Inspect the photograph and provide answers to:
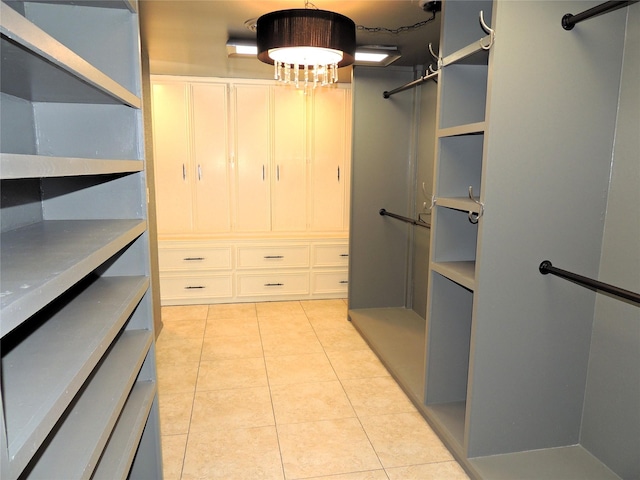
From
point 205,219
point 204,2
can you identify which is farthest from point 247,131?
point 204,2

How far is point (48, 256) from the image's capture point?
38.9 inches

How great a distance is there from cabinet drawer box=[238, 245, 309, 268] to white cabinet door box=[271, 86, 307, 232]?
1.03 feet

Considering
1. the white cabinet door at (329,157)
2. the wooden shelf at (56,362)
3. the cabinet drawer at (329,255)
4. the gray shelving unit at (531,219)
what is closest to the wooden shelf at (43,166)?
the wooden shelf at (56,362)

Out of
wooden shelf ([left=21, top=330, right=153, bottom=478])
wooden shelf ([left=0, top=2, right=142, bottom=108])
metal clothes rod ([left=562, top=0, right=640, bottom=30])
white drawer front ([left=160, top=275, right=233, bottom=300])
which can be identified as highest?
metal clothes rod ([left=562, top=0, right=640, bottom=30])

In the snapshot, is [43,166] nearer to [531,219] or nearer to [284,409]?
[531,219]

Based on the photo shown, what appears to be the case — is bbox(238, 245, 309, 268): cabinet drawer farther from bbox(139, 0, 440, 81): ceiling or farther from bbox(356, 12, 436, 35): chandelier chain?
bbox(356, 12, 436, 35): chandelier chain

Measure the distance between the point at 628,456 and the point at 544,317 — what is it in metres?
0.67

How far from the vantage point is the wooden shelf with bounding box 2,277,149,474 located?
73 cm

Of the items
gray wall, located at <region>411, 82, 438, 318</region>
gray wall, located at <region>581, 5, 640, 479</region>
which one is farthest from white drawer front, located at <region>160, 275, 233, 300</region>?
gray wall, located at <region>581, 5, 640, 479</region>

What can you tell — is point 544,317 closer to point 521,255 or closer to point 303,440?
point 521,255

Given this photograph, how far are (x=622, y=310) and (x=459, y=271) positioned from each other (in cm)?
70

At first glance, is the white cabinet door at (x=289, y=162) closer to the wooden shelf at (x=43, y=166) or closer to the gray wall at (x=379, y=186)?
the gray wall at (x=379, y=186)

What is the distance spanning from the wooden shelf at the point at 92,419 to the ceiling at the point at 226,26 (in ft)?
6.50

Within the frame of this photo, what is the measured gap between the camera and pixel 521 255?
6.40ft
